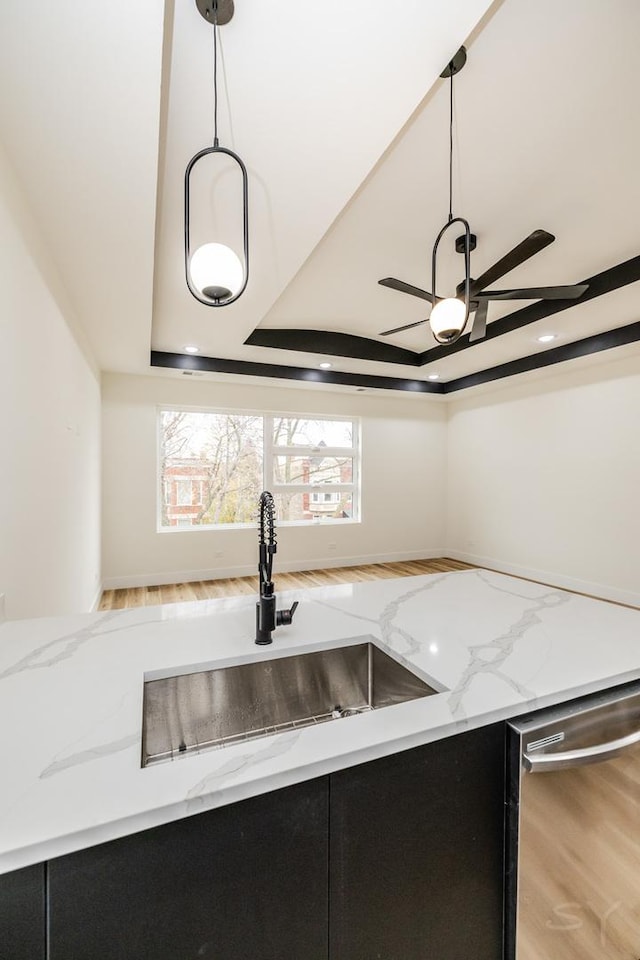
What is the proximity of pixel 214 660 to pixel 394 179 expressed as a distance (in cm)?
238

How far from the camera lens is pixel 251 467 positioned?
526 centimetres

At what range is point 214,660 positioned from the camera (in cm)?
102

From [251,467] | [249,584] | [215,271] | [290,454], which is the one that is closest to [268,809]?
[215,271]

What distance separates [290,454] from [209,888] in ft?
16.1

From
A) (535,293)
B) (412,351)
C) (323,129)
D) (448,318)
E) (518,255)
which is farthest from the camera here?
(412,351)

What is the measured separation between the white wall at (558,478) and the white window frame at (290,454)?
1550 millimetres

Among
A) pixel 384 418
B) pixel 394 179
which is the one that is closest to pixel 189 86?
pixel 394 179

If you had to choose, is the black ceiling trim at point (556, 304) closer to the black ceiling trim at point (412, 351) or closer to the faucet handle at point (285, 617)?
the black ceiling trim at point (412, 351)

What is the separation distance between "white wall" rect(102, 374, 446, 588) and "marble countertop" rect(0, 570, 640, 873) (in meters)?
3.63

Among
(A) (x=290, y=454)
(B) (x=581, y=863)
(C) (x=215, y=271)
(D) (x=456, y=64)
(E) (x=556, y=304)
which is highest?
(D) (x=456, y=64)

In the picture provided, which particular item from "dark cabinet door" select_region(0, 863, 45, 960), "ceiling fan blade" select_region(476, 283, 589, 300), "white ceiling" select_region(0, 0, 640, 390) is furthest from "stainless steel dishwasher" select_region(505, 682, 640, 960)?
"ceiling fan blade" select_region(476, 283, 589, 300)

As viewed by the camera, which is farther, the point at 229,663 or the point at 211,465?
the point at 211,465

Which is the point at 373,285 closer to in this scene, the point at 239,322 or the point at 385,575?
the point at 239,322

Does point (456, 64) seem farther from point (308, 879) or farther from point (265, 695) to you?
point (308, 879)
